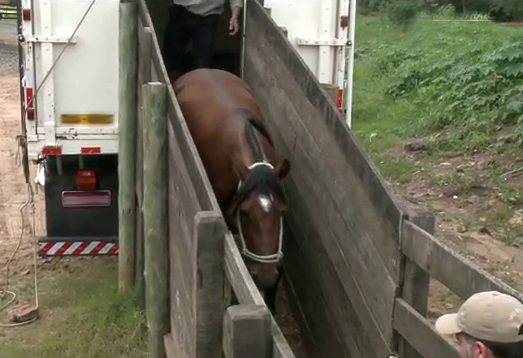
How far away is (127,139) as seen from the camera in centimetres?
679

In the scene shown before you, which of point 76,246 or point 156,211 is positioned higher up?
point 156,211

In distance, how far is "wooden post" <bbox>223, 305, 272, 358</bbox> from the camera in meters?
3.12

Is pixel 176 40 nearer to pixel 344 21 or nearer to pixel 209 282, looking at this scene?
pixel 344 21

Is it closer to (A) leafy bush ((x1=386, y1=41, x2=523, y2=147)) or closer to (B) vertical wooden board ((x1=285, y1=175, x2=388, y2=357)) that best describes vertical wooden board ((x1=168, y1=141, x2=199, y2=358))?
(B) vertical wooden board ((x1=285, y1=175, x2=388, y2=357))

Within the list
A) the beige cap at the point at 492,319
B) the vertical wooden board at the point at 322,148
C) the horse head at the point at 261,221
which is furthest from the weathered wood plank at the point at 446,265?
the horse head at the point at 261,221

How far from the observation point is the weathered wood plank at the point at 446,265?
3438 mm

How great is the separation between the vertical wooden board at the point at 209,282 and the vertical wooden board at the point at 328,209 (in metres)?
0.83

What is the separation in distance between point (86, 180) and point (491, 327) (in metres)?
5.20

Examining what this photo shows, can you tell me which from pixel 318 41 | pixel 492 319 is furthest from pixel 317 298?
pixel 492 319

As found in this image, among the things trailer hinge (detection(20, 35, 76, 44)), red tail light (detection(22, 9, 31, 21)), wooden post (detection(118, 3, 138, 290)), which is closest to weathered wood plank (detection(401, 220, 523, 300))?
wooden post (detection(118, 3, 138, 290))

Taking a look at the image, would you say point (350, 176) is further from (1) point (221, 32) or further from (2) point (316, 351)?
(1) point (221, 32)

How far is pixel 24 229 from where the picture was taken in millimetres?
8844

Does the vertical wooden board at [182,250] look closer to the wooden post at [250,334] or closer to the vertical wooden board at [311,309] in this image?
the wooden post at [250,334]

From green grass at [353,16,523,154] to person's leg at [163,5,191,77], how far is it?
4527 millimetres
